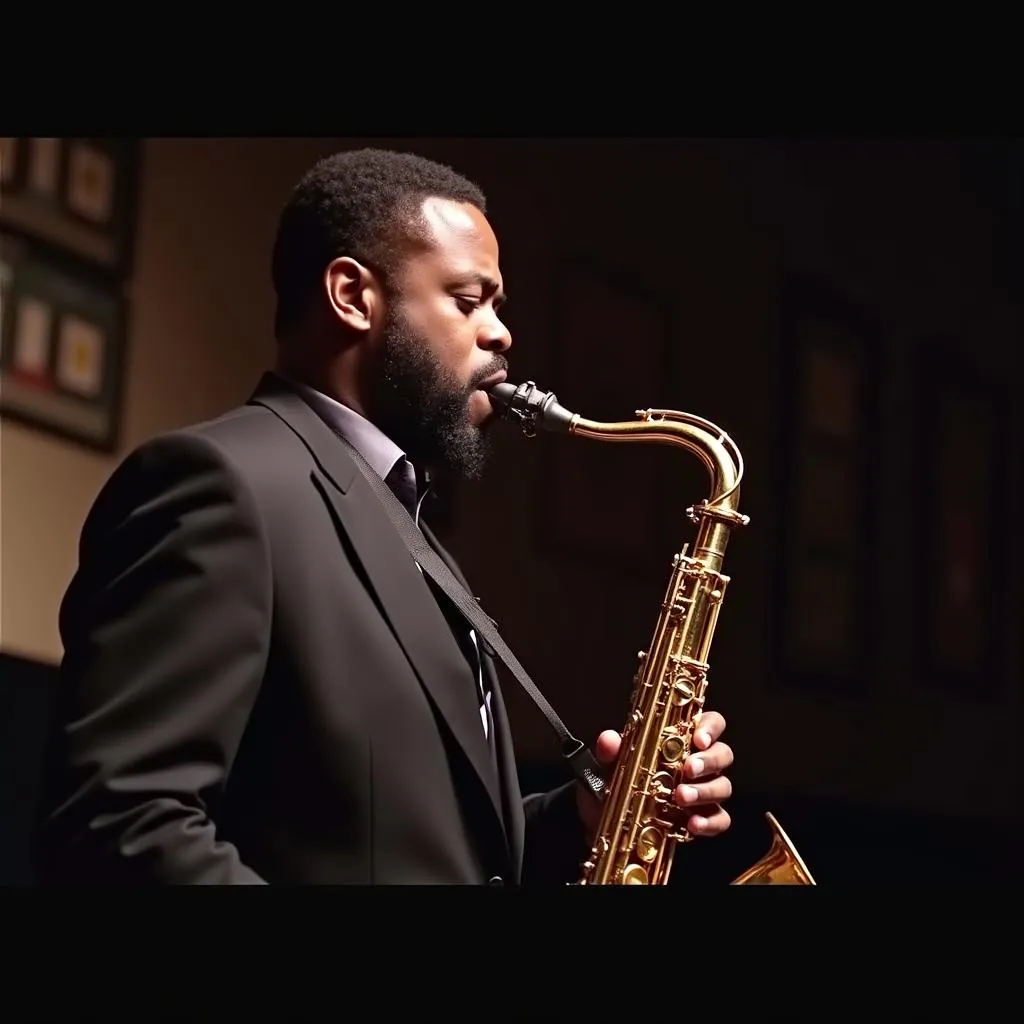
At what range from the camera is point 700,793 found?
2.30 meters

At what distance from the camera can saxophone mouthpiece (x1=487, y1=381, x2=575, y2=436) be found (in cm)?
236

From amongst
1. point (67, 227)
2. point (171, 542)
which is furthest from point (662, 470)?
point (171, 542)

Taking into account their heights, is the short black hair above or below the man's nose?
above

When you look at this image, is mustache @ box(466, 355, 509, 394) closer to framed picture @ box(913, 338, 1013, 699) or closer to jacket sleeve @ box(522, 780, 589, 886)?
jacket sleeve @ box(522, 780, 589, 886)

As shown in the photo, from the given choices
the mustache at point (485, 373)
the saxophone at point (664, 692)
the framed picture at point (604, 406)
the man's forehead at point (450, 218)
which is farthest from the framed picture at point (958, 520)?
the man's forehead at point (450, 218)

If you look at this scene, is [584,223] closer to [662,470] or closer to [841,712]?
[662,470]

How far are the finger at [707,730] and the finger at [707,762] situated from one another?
0.01 metres

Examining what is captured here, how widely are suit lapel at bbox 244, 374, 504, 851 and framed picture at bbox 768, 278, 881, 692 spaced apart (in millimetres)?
1701

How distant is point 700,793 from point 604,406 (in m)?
1.38

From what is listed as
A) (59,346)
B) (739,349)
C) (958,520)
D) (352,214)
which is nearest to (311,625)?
(352,214)

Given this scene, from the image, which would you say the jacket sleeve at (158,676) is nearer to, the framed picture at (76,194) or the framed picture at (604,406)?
the framed picture at (76,194)

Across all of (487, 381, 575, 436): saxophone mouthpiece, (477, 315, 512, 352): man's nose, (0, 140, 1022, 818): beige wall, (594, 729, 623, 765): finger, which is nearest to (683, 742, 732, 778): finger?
(594, 729, 623, 765): finger

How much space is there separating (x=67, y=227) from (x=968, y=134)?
160 cm

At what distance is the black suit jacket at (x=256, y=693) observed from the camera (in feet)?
5.99
